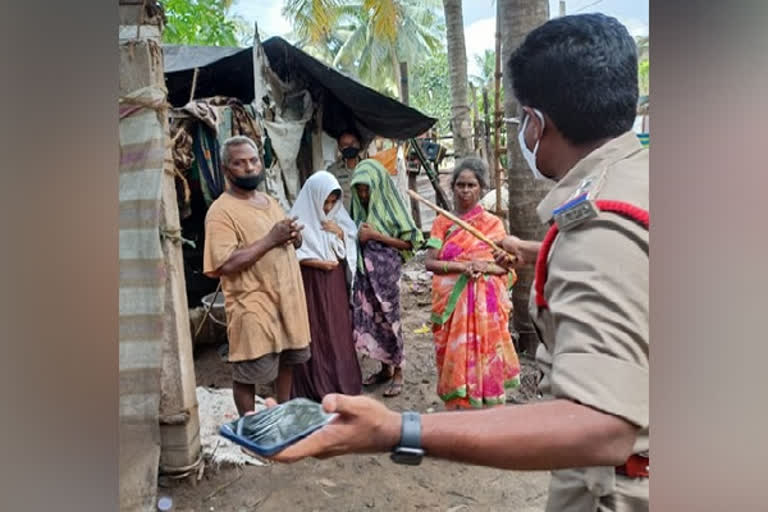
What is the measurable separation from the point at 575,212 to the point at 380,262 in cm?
94

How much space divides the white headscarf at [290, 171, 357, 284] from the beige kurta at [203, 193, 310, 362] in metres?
0.06

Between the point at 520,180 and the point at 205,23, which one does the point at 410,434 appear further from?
the point at 205,23

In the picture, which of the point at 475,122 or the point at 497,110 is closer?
the point at 497,110

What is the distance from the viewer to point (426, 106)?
59.8 inches

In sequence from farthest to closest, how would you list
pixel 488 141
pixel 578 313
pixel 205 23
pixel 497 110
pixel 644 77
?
pixel 205 23
pixel 488 141
pixel 497 110
pixel 644 77
pixel 578 313

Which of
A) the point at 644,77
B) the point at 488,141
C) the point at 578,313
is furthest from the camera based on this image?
the point at 488,141

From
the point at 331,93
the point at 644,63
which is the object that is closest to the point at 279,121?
the point at 331,93

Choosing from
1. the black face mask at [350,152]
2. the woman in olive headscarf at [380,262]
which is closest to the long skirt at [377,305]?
the woman in olive headscarf at [380,262]

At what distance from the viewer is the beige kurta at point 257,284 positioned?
62.2 inches

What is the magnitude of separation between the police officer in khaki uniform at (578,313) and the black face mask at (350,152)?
25.4 inches

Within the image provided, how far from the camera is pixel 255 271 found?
1604 millimetres

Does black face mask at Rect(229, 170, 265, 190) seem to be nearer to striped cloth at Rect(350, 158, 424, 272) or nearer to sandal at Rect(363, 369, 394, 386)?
striped cloth at Rect(350, 158, 424, 272)

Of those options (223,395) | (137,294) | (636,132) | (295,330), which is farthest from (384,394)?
(636,132)
